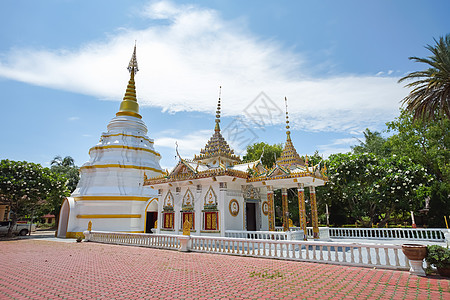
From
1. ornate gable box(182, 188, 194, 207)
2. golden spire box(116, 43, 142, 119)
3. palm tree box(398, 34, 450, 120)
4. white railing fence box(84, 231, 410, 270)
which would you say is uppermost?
golden spire box(116, 43, 142, 119)

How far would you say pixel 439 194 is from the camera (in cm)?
2383

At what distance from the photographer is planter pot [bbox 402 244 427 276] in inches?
295

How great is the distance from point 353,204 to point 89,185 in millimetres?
24300

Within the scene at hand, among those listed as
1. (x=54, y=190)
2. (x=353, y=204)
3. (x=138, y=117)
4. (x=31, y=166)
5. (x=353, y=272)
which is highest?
(x=138, y=117)

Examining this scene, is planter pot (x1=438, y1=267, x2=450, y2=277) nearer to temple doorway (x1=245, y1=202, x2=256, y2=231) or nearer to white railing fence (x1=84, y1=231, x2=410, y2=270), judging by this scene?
white railing fence (x1=84, y1=231, x2=410, y2=270)

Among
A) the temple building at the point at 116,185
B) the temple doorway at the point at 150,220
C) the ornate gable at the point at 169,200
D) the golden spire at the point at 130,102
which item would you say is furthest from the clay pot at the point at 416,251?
the golden spire at the point at 130,102

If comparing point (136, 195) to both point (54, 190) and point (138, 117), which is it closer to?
point (54, 190)

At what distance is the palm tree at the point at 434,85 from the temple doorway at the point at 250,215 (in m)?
11.0

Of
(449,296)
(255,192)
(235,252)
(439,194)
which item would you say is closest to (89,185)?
(255,192)

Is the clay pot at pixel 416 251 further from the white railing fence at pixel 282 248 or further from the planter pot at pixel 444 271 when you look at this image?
the white railing fence at pixel 282 248

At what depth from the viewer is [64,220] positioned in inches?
976

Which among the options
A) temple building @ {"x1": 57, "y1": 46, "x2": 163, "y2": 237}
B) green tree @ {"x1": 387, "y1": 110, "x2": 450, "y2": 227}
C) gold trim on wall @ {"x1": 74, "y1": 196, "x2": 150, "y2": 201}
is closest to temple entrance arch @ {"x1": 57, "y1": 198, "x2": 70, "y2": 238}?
temple building @ {"x1": 57, "y1": 46, "x2": 163, "y2": 237}

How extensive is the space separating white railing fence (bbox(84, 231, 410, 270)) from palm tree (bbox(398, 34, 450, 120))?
26.7 feet

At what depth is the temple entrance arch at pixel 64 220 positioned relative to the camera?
24.4 metres
